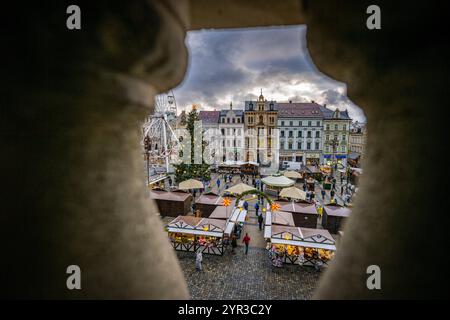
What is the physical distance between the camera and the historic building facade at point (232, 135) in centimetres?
4684

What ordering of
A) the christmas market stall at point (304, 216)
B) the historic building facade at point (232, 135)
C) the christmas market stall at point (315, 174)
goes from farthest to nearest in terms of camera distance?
the historic building facade at point (232, 135)
the christmas market stall at point (315, 174)
the christmas market stall at point (304, 216)

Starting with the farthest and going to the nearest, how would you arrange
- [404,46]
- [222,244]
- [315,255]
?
[222,244] < [315,255] < [404,46]

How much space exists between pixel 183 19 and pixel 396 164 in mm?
1495

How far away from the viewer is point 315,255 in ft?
34.8

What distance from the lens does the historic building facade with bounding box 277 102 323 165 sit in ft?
147

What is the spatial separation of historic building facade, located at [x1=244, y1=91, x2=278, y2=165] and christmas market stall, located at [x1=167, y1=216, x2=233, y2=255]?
3448 cm

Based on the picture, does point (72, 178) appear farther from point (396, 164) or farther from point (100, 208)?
point (396, 164)

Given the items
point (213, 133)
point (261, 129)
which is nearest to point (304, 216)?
point (261, 129)

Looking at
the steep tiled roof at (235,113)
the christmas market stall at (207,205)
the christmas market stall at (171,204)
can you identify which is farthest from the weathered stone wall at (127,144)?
the steep tiled roof at (235,113)

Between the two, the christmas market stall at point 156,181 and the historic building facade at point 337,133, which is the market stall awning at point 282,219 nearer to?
the christmas market stall at point 156,181

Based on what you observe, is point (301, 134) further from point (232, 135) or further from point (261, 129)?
point (232, 135)

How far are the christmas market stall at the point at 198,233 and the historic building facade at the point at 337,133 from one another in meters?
38.0

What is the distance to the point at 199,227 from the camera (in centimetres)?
1129
